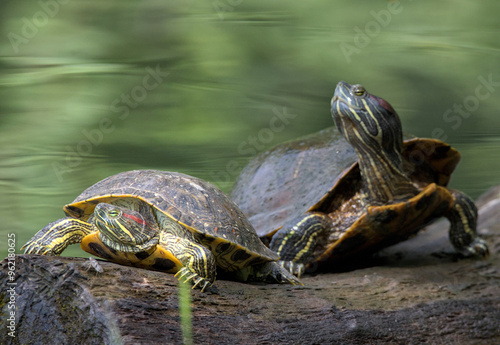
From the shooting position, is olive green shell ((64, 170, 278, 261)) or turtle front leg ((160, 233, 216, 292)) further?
olive green shell ((64, 170, 278, 261))

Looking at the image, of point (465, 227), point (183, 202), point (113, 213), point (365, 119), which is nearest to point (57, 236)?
point (113, 213)

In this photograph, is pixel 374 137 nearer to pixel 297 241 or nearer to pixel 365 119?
pixel 365 119

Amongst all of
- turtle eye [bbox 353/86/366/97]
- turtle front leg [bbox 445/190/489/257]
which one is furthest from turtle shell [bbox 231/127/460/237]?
turtle eye [bbox 353/86/366/97]

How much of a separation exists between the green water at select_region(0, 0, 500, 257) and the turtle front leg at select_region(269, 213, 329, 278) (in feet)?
9.08

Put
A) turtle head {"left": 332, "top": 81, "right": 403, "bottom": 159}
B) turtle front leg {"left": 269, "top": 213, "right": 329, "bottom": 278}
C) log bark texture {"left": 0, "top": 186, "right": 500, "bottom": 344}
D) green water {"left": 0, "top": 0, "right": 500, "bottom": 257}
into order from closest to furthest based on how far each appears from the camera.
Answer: log bark texture {"left": 0, "top": 186, "right": 500, "bottom": 344} < turtle head {"left": 332, "top": 81, "right": 403, "bottom": 159} < turtle front leg {"left": 269, "top": 213, "right": 329, "bottom": 278} < green water {"left": 0, "top": 0, "right": 500, "bottom": 257}

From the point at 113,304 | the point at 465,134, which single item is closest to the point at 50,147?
the point at 113,304

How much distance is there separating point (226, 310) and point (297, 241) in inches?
51.2

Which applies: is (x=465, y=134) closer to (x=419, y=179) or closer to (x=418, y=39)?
(x=418, y=39)

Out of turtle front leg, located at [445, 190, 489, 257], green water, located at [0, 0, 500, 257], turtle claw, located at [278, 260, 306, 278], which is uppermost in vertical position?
green water, located at [0, 0, 500, 257]

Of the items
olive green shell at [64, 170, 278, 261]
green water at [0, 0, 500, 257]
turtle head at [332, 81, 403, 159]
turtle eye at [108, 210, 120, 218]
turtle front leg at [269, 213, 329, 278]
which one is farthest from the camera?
green water at [0, 0, 500, 257]

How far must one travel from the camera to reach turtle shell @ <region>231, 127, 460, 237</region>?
2975 mm

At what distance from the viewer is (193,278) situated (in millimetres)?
1616

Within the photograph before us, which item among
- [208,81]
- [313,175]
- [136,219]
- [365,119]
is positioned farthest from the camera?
[208,81]

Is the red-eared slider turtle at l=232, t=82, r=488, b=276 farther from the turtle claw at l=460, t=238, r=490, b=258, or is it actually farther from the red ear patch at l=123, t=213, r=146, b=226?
the red ear patch at l=123, t=213, r=146, b=226
